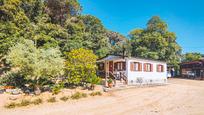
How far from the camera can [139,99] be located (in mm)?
18703

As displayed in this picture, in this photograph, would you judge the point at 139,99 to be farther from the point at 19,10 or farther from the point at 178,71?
the point at 178,71

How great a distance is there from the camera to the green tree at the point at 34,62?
17469 millimetres

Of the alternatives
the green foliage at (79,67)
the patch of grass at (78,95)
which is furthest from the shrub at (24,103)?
the green foliage at (79,67)

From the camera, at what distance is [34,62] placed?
1761 cm

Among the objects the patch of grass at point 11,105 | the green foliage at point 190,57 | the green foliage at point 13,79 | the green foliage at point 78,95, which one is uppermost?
the green foliage at point 190,57

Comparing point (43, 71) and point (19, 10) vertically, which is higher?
point (19, 10)

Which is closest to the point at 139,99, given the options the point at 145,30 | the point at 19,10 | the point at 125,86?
the point at 125,86

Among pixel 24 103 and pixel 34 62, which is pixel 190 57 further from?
pixel 24 103

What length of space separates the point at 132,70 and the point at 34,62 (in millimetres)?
12813

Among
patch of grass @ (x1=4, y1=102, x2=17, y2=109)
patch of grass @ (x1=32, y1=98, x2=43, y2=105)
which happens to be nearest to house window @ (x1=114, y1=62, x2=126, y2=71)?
patch of grass @ (x1=32, y1=98, x2=43, y2=105)

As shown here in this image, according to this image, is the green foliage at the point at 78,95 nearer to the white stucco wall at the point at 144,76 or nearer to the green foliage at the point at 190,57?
the white stucco wall at the point at 144,76

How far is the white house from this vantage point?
26.0 metres

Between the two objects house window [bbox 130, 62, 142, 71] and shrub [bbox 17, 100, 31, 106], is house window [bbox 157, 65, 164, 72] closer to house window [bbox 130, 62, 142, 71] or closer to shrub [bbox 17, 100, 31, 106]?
house window [bbox 130, 62, 142, 71]

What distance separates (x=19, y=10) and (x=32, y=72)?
14.7 meters
